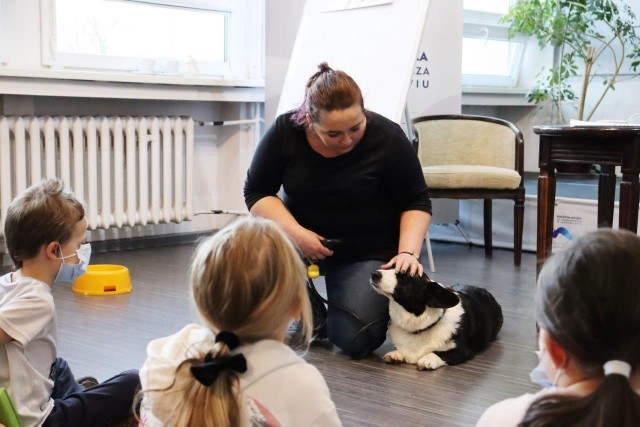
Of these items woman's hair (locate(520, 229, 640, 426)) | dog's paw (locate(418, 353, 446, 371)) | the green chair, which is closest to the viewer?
woman's hair (locate(520, 229, 640, 426))

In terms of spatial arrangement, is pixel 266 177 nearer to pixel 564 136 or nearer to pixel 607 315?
pixel 564 136

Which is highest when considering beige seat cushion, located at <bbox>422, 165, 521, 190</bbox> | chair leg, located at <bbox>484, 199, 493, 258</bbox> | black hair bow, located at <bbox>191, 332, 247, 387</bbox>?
black hair bow, located at <bbox>191, 332, 247, 387</bbox>

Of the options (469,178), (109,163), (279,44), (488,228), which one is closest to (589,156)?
(469,178)

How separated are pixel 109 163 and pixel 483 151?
1.92 metres

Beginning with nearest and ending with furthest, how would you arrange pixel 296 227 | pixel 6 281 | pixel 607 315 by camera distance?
pixel 607 315
pixel 6 281
pixel 296 227

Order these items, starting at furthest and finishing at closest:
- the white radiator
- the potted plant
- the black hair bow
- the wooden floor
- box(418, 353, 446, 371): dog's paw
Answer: the potted plant, the white radiator, box(418, 353, 446, 371): dog's paw, the wooden floor, the black hair bow

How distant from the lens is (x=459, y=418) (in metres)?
2.12

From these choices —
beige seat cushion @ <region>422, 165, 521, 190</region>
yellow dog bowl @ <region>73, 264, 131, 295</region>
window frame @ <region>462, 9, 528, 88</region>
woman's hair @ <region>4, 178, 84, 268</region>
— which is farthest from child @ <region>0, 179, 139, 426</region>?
window frame @ <region>462, 9, 528, 88</region>

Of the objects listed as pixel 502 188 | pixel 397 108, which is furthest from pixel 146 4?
pixel 502 188

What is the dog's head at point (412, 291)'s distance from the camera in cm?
247

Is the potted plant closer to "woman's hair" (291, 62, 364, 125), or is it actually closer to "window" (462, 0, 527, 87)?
"window" (462, 0, 527, 87)

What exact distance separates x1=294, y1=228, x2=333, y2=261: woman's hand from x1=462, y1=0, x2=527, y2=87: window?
3626 mm

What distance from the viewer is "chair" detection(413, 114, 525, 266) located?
4.15m

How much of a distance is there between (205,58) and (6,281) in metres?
3.29
